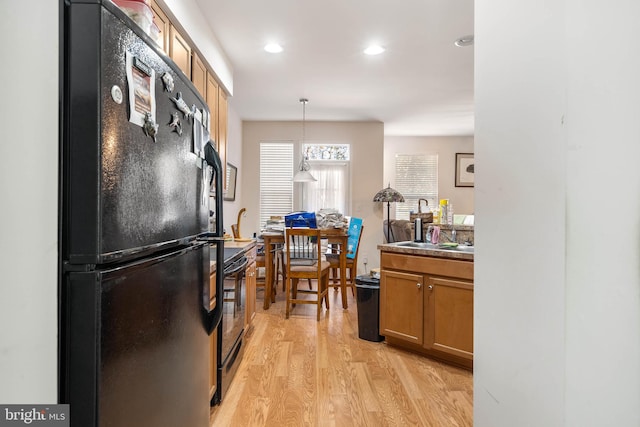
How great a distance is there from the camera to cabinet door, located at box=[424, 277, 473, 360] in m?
2.46

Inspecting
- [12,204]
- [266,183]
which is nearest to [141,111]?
[12,204]

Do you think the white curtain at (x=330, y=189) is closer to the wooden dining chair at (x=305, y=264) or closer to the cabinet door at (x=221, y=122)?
the wooden dining chair at (x=305, y=264)

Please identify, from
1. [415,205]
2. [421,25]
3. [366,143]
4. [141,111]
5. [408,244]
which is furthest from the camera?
[415,205]

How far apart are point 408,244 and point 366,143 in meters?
3.13

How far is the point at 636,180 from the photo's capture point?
0.53 meters

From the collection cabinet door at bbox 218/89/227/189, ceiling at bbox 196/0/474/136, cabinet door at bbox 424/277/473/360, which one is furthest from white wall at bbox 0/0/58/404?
cabinet door at bbox 218/89/227/189

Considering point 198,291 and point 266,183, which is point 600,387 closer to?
point 198,291

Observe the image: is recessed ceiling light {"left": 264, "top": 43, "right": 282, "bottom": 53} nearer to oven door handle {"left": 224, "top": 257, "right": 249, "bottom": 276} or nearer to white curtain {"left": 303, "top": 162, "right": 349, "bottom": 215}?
→ oven door handle {"left": 224, "top": 257, "right": 249, "bottom": 276}

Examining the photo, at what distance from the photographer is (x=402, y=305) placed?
112 inches

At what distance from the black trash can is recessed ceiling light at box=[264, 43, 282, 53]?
2334 millimetres

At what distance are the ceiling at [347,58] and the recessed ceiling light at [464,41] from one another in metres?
0.07

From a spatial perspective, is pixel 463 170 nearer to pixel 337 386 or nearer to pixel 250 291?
pixel 250 291

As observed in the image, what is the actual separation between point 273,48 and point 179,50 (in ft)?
3.89

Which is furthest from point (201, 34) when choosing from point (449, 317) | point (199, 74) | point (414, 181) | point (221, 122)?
point (414, 181)
